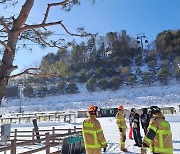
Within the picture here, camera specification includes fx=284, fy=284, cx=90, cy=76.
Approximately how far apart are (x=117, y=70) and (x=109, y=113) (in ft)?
94.8

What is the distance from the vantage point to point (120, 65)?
205 ft

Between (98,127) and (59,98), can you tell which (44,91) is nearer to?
(59,98)

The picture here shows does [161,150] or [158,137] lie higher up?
[158,137]

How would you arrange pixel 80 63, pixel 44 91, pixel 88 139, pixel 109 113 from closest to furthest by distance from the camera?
1. pixel 88 139
2. pixel 109 113
3. pixel 44 91
4. pixel 80 63

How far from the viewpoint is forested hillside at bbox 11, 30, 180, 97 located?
179ft

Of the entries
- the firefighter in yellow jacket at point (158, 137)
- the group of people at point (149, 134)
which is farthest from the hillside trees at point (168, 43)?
the firefighter in yellow jacket at point (158, 137)

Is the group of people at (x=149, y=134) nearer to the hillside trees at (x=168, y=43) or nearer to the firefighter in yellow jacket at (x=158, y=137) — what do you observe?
the firefighter in yellow jacket at (x=158, y=137)

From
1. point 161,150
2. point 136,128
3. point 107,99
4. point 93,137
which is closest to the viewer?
point 161,150

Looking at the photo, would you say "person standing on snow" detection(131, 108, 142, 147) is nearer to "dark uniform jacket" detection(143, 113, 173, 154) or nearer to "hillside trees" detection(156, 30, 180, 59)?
"dark uniform jacket" detection(143, 113, 173, 154)

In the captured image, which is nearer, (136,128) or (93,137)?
(93,137)

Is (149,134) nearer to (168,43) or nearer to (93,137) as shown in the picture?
(93,137)

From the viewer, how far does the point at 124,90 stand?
53938mm

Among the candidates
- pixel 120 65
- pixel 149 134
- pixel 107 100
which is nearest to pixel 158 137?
pixel 149 134

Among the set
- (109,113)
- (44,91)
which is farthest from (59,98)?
(109,113)
